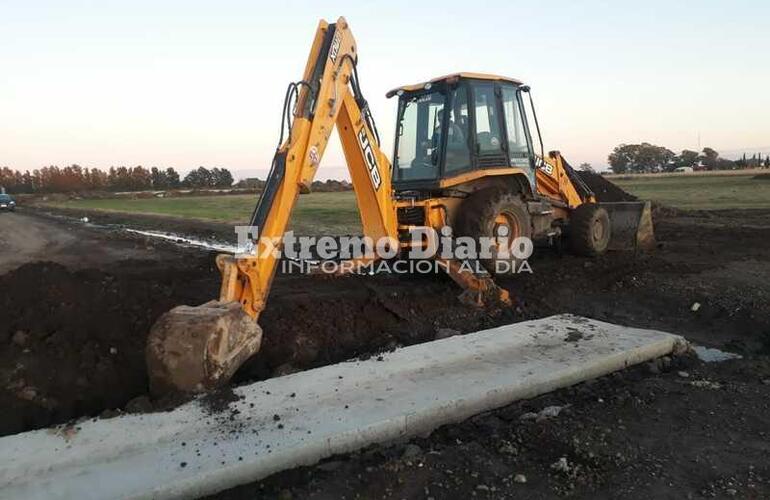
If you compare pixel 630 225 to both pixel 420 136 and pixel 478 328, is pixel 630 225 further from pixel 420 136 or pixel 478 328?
pixel 478 328

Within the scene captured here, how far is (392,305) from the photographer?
22.8 ft

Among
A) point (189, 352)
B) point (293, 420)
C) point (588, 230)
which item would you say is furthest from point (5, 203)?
point (293, 420)

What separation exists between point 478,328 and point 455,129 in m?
2.96

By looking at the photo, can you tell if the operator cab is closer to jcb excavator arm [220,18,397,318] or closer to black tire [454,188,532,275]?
black tire [454,188,532,275]

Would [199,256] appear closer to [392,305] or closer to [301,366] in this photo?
[392,305]

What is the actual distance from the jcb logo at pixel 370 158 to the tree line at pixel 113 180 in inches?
2572

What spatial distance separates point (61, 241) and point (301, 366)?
→ 15167 millimetres

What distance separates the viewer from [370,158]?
6.84 m

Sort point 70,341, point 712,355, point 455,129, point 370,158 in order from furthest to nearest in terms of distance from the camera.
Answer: point 455,129 → point 370,158 → point 712,355 → point 70,341

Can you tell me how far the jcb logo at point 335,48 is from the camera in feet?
19.5

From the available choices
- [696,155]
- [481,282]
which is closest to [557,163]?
[481,282]

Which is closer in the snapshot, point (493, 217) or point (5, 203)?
point (493, 217)

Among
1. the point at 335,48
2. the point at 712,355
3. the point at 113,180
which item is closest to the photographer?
the point at 712,355

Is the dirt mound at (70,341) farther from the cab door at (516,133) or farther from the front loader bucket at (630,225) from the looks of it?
the front loader bucket at (630,225)
